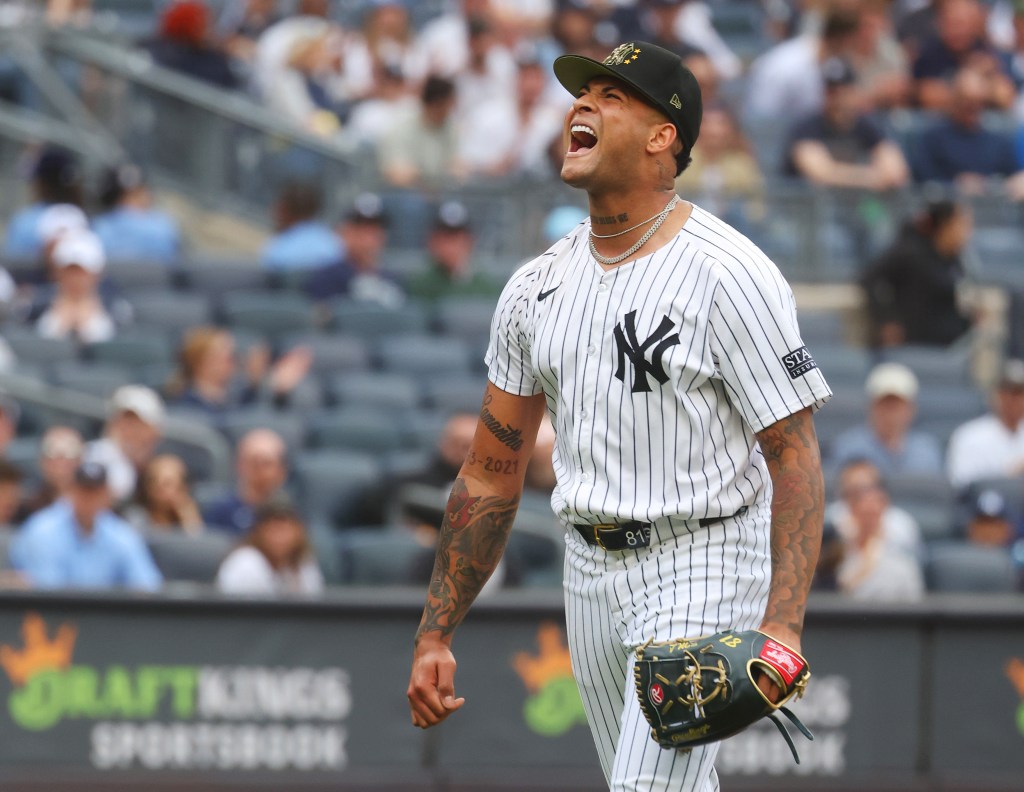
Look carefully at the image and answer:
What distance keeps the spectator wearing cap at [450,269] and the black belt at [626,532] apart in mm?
6756

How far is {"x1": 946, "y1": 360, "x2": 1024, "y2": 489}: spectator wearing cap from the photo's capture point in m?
9.81

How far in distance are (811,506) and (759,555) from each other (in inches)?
10.2

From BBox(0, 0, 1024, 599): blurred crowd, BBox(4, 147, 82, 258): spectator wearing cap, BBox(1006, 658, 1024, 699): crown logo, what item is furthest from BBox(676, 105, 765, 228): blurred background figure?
BBox(1006, 658, 1024, 699): crown logo

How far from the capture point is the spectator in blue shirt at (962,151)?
12.1 meters

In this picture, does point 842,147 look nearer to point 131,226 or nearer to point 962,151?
point 962,151

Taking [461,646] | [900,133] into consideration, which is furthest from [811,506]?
[900,133]

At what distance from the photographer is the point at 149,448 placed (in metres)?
8.88

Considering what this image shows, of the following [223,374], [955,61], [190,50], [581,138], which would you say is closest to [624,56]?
[581,138]

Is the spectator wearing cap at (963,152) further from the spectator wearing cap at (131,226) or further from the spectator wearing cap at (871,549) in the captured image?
the spectator wearing cap at (131,226)

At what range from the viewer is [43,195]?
440 inches

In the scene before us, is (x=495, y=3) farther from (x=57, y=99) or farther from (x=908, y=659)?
(x=908, y=659)

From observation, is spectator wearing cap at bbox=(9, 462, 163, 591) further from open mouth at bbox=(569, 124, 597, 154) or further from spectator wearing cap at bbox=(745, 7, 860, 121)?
spectator wearing cap at bbox=(745, 7, 860, 121)

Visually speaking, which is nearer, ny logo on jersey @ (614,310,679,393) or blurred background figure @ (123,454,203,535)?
ny logo on jersey @ (614,310,679,393)

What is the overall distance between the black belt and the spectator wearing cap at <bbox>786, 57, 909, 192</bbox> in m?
7.84
